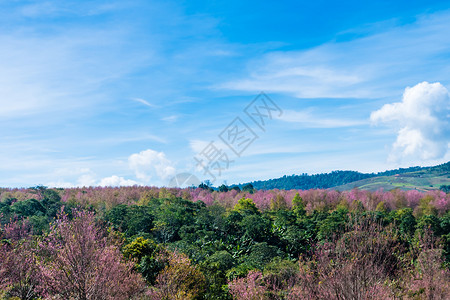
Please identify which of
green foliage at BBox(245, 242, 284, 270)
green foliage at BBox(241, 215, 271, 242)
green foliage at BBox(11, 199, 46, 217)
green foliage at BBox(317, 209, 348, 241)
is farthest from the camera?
green foliage at BBox(11, 199, 46, 217)

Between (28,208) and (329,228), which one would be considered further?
(28,208)

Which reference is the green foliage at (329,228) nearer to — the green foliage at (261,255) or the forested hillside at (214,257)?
the forested hillside at (214,257)

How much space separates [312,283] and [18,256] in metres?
19.0

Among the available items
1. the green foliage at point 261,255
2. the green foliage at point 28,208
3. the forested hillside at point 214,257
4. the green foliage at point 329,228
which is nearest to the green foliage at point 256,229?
the forested hillside at point 214,257

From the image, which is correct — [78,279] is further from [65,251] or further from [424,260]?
[424,260]

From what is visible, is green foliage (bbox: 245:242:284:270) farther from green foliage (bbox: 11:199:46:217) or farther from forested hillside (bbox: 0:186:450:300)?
green foliage (bbox: 11:199:46:217)

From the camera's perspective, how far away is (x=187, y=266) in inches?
882

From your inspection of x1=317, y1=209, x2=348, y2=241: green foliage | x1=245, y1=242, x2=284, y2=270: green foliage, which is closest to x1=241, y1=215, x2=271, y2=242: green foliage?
x1=317, y1=209, x2=348, y2=241: green foliage

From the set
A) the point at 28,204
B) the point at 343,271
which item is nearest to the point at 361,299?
the point at 343,271

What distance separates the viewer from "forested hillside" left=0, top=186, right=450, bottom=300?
15.1m

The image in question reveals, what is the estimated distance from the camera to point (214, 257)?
2816cm

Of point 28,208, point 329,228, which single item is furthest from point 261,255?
point 28,208

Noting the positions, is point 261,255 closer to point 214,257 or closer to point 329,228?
point 214,257

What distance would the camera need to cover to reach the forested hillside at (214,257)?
15.1 m
